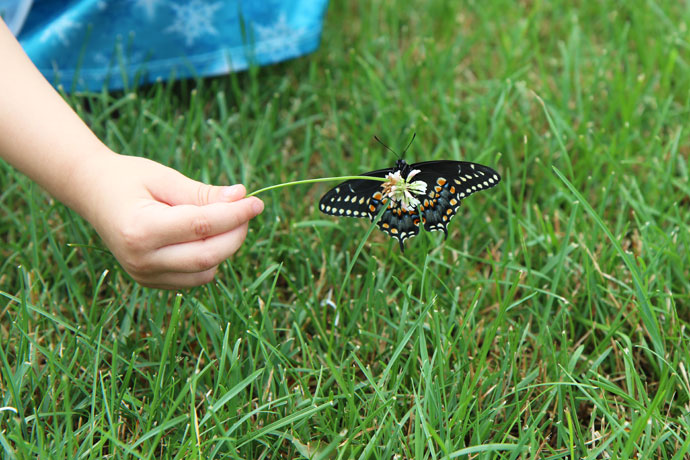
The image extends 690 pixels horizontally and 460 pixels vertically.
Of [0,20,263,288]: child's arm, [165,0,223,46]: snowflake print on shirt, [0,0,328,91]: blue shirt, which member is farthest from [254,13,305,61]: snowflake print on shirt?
[0,20,263,288]: child's arm

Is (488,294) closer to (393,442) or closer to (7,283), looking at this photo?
(393,442)

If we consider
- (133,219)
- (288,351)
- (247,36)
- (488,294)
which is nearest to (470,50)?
(247,36)

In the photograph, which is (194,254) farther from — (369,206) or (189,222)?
(369,206)

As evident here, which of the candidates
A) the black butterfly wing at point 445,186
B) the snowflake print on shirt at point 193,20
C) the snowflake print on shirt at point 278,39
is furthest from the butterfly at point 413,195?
the snowflake print on shirt at point 193,20

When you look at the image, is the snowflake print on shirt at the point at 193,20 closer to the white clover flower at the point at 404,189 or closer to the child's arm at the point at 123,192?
the child's arm at the point at 123,192

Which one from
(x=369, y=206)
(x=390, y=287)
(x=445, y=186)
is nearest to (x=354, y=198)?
(x=369, y=206)

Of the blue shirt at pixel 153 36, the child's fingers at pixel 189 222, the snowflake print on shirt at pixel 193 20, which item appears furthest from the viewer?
the snowflake print on shirt at pixel 193 20
